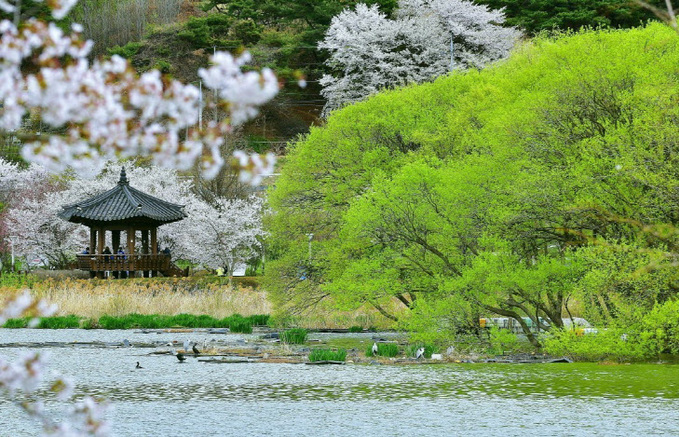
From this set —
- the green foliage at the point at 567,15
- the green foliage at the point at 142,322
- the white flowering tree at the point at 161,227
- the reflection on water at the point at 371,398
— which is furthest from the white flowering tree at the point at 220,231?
the reflection on water at the point at 371,398

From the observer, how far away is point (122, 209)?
40.7 metres

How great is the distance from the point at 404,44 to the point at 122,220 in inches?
922

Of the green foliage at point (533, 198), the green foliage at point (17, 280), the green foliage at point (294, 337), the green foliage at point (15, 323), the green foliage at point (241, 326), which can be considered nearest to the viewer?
the green foliage at point (533, 198)

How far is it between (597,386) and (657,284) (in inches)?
167

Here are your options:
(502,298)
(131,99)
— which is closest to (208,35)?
(502,298)

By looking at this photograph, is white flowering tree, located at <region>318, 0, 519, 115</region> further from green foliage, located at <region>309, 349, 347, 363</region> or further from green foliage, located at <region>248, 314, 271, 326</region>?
green foliage, located at <region>309, 349, 347, 363</region>

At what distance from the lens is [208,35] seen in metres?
59.0

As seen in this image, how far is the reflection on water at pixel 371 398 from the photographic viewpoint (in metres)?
13.7

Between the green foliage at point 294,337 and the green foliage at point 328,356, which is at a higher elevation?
the green foliage at point 294,337

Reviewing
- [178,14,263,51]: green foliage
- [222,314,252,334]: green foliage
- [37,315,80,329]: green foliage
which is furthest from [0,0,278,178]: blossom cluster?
[178,14,263,51]: green foliage

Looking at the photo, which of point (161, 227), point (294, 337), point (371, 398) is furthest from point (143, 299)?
point (371, 398)

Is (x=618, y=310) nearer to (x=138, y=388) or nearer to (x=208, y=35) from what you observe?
(x=138, y=388)

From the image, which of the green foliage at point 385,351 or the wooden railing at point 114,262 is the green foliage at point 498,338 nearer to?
the green foliage at point 385,351

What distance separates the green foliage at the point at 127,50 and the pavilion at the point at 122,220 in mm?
16333
